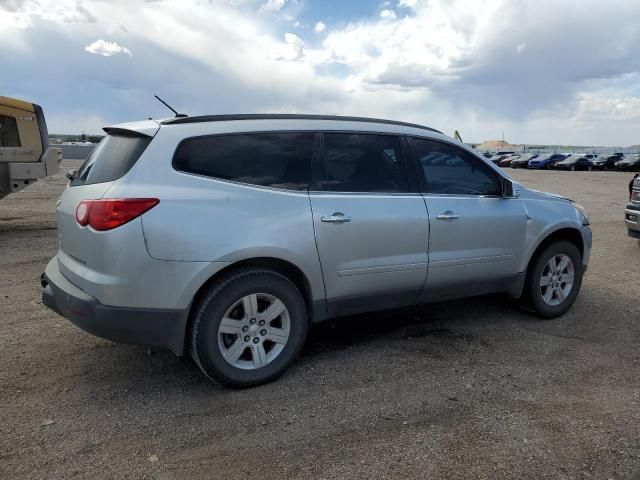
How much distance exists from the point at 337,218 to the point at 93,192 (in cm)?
159

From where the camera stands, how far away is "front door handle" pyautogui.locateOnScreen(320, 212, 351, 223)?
3.71m

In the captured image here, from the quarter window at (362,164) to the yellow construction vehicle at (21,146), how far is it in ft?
27.2

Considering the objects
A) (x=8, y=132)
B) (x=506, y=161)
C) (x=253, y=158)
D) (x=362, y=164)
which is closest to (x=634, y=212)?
(x=362, y=164)

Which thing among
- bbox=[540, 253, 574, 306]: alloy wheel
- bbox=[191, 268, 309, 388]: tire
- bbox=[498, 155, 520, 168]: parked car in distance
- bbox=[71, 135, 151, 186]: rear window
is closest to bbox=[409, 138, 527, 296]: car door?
bbox=[540, 253, 574, 306]: alloy wheel

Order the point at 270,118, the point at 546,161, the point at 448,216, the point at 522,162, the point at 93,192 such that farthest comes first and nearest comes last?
the point at 522,162 → the point at 546,161 → the point at 448,216 → the point at 270,118 → the point at 93,192

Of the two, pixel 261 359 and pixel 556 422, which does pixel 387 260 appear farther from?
pixel 556 422

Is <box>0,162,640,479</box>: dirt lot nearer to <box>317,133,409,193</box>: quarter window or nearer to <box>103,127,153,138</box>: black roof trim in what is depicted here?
<box>317,133,409,193</box>: quarter window

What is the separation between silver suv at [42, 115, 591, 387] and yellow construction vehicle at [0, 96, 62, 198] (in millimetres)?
7289

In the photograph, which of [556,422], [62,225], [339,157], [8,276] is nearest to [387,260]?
[339,157]

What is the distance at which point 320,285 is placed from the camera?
3770 millimetres

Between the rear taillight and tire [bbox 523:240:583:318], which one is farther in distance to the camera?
tire [bbox 523:240:583:318]

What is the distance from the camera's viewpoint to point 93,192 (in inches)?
131

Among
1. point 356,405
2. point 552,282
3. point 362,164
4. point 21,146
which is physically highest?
point 21,146

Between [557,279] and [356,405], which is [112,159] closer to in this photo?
[356,405]
